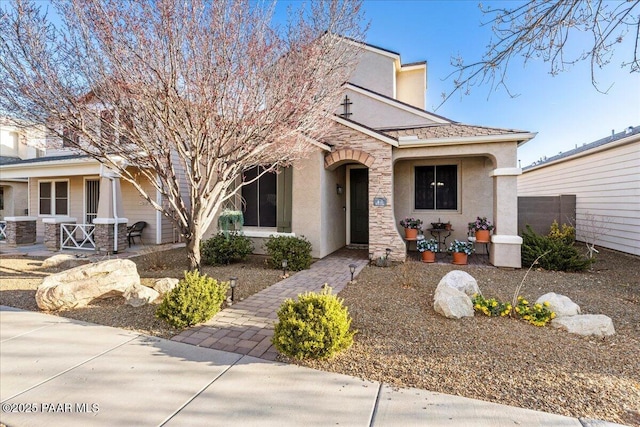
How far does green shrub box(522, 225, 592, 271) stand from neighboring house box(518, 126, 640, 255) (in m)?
3.25

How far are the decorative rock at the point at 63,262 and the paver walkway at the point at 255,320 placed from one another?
6.11 metres

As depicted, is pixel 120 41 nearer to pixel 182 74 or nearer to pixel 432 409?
pixel 182 74

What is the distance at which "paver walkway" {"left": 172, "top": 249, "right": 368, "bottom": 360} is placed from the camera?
376 cm

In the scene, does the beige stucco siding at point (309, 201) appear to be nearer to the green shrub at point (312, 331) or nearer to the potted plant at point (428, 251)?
the potted plant at point (428, 251)

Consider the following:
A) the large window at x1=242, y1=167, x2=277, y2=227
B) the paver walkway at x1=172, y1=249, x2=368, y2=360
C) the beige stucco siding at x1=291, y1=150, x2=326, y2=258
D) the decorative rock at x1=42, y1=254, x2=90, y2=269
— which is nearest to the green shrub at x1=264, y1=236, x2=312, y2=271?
the paver walkway at x1=172, y1=249, x2=368, y2=360

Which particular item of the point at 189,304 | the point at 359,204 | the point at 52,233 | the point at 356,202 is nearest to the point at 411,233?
the point at 359,204

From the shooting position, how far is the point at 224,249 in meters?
8.25

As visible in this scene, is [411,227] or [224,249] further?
[411,227]

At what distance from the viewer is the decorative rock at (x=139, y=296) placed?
5074 millimetres

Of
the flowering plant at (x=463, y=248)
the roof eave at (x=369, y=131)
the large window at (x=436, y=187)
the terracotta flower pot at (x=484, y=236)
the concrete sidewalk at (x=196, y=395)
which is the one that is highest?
the roof eave at (x=369, y=131)

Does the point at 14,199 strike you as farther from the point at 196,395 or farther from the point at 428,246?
the point at 428,246

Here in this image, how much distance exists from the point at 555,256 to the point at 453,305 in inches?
190

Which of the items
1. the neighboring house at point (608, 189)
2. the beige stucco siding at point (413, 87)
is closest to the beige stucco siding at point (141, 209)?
the beige stucco siding at point (413, 87)

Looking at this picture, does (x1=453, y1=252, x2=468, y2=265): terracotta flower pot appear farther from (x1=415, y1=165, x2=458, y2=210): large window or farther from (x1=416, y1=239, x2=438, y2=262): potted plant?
(x1=415, y1=165, x2=458, y2=210): large window
